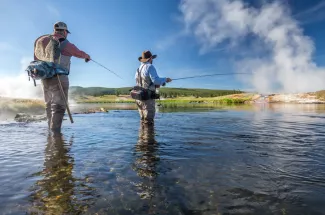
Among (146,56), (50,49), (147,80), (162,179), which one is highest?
(146,56)

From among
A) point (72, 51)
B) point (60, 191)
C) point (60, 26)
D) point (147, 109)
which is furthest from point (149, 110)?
point (60, 191)

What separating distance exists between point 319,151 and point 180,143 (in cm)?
454

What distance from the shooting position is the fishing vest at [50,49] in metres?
11.0

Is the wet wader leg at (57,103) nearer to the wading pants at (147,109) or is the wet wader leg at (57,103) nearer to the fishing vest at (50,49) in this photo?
the fishing vest at (50,49)

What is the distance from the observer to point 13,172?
5.63 m

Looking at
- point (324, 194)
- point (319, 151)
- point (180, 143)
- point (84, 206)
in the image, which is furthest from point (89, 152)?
point (319, 151)

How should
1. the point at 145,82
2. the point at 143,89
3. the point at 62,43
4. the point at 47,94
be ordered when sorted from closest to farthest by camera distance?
the point at 62,43 < the point at 47,94 < the point at 143,89 < the point at 145,82

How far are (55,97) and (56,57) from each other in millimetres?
1837

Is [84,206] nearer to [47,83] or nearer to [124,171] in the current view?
[124,171]

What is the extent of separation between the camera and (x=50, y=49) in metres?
11.0

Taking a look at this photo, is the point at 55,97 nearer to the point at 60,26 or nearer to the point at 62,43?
the point at 62,43

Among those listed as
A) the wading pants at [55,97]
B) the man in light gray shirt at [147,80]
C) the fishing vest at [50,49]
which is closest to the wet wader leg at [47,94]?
the wading pants at [55,97]

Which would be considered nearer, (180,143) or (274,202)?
(274,202)

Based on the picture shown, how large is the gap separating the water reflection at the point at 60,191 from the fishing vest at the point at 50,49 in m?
5.98
